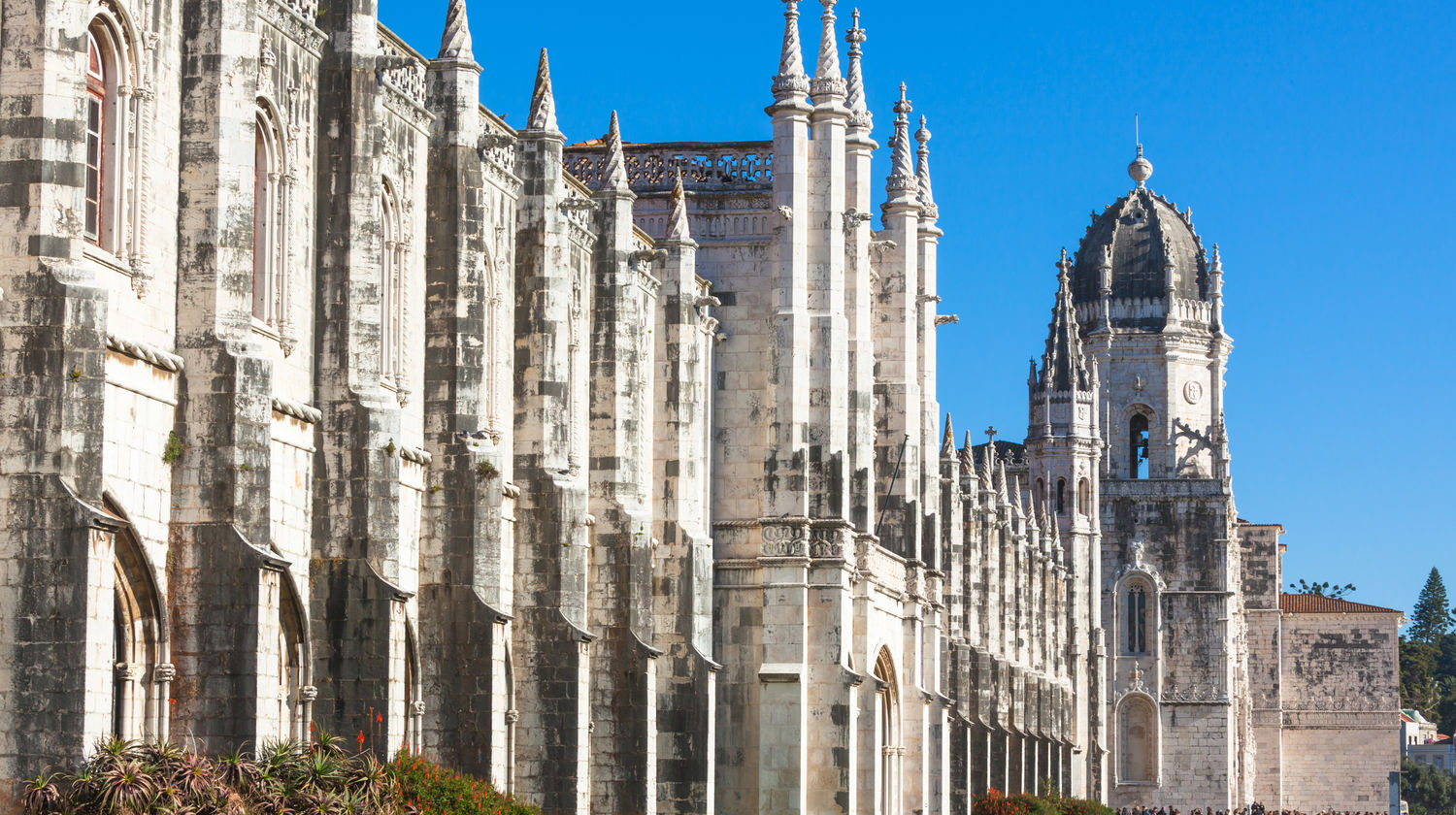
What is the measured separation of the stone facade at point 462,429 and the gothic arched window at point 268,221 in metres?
0.05

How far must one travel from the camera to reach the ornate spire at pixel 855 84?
50406 mm

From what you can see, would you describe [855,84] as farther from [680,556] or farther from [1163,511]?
[1163,511]

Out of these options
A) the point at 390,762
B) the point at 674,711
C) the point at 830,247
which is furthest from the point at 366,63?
the point at 830,247

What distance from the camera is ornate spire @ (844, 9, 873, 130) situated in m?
50.4

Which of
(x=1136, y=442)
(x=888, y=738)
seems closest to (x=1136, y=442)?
(x=1136, y=442)

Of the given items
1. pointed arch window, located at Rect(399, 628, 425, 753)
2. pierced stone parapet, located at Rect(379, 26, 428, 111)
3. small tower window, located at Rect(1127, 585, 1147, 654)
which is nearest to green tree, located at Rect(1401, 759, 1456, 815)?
small tower window, located at Rect(1127, 585, 1147, 654)

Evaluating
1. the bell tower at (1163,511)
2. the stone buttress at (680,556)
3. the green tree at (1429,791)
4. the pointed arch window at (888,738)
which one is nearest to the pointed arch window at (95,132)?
the stone buttress at (680,556)

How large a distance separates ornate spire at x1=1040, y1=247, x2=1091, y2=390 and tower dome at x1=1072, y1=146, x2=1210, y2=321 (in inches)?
313

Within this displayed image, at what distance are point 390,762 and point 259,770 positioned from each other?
4.00m

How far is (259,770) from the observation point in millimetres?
22016

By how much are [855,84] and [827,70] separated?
13.5 ft

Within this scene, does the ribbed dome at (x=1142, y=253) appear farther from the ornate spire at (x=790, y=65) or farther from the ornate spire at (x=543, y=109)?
the ornate spire at (x=543, y=109)

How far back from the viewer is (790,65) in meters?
46.6

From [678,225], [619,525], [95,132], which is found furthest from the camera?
[678,225]
